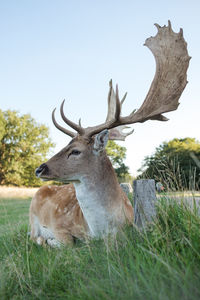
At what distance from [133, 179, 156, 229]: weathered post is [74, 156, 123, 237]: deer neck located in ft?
1.25

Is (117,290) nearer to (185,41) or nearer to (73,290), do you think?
(73,290)

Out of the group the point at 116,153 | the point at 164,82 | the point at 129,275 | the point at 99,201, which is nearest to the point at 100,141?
the point at 99,201

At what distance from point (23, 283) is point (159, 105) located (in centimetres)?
266

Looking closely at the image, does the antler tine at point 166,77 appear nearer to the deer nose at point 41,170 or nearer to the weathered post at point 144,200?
the weathered post at point 144,200

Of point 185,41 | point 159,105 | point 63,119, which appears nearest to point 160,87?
point 159,105

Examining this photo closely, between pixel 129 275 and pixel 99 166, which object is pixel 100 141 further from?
pixel 129 275

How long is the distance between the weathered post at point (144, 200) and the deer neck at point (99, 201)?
38 cm

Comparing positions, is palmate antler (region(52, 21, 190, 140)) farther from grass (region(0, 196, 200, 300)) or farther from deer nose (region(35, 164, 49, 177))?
grass (region(0, 196, 200, 300))

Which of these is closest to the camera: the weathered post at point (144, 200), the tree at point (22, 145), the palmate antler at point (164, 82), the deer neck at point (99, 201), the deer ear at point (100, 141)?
the weathered post at point (144, 200)

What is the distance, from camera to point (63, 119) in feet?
12.9

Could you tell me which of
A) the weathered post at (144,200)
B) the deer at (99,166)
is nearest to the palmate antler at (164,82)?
the deer at (99,166)

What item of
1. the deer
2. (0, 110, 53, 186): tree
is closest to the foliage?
(0, 110, 53, 186): tree

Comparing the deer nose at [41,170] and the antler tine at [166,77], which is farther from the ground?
the antler tine at [166,77]

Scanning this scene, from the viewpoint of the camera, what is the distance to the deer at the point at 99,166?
3.32 meters
